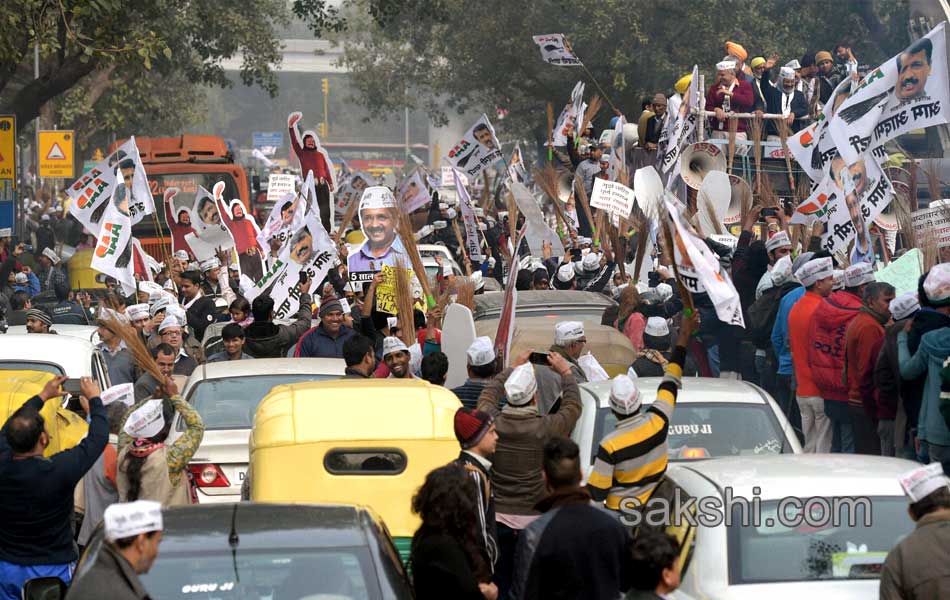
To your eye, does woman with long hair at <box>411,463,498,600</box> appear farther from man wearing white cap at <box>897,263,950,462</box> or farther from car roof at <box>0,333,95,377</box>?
car roof at <box>0,333,95,377</box>

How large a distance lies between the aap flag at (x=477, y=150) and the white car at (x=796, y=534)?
13520 millimetres

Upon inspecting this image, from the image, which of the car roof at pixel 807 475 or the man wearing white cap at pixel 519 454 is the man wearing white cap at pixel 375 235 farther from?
the car roof at pixel 807 475

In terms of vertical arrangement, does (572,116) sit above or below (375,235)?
above

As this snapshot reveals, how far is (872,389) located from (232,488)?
4.10 m

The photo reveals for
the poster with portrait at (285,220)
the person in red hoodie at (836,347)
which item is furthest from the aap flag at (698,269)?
the poster with portrait at (285,220)

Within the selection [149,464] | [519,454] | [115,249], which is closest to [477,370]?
[519,454]

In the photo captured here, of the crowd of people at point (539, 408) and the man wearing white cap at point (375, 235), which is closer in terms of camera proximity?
the crowd of people at point (539, 408)

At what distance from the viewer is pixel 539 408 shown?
8516mm

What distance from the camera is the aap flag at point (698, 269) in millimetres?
7516

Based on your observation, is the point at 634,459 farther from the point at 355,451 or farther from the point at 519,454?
the point at 355,451

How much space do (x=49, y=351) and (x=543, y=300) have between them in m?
4.56

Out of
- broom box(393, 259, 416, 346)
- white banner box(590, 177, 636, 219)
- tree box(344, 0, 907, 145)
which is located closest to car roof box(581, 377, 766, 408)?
broom box(393, 259, 416, 346)

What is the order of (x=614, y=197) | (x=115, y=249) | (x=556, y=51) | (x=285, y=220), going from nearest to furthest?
(x=115, y=249) → (x=285, y=220) → (x=614, y=197) → (x=556, y=51)

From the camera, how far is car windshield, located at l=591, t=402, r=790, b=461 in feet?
28.2
